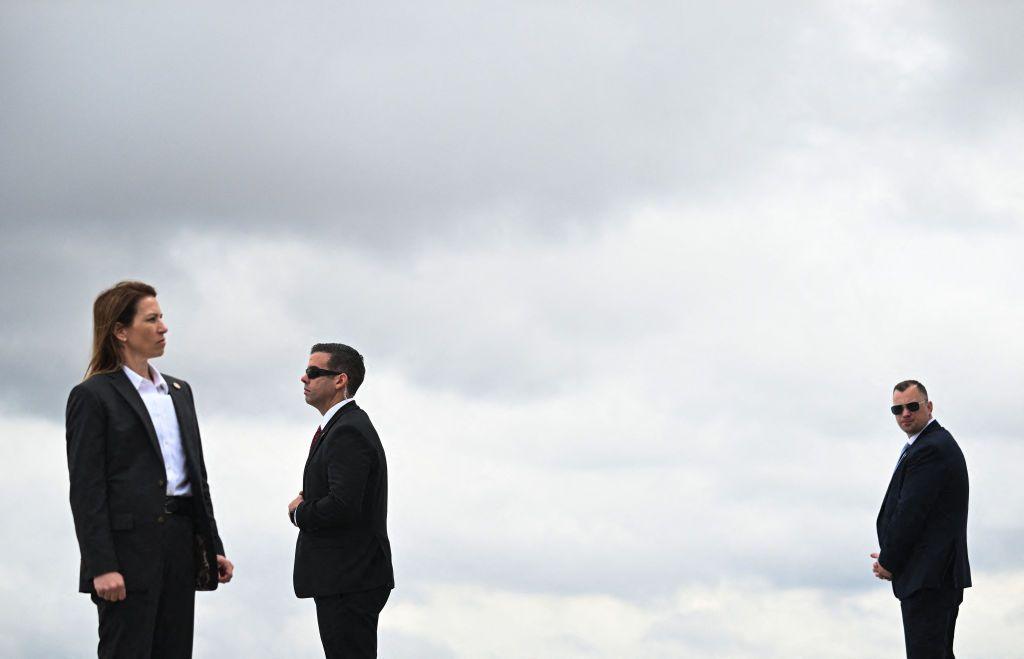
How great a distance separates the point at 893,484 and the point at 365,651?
177 inches

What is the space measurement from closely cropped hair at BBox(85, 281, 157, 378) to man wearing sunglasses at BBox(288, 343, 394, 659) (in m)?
1.71

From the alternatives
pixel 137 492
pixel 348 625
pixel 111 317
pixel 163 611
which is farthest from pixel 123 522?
pixel 348 625

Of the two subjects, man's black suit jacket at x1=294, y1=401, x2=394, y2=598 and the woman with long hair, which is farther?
man's black suit jacket at x1=294, y1=401, x2=394, y2=598

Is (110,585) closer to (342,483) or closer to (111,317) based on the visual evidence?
(111,317)

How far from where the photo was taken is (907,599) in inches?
367

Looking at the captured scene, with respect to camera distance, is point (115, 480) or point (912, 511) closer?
point (115, 480)

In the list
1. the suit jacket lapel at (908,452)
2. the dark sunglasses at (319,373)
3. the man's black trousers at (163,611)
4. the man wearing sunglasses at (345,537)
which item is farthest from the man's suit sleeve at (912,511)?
the man's black trousers at (163,611)

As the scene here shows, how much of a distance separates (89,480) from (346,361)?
2.39m

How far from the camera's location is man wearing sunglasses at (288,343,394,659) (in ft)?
24.7

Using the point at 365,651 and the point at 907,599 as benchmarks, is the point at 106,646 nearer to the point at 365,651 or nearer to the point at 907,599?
the point at 365,651

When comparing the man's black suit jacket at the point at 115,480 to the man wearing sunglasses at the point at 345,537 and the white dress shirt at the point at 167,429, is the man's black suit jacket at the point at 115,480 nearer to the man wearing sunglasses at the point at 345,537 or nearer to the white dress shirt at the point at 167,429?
the white dress shirt at the point at 167,429

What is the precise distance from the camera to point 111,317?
628 cm

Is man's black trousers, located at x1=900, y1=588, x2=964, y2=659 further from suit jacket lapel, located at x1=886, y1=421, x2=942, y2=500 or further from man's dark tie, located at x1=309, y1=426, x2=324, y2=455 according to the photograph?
man's dark tie, located at x1=309, y1=426, x2=324, y2=455

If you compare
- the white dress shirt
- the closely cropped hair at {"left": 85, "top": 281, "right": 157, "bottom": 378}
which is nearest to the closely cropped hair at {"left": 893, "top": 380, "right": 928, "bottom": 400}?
the white dress shirt
